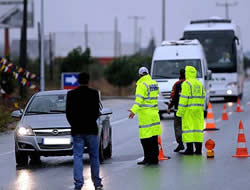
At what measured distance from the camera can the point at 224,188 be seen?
11648 millimetres

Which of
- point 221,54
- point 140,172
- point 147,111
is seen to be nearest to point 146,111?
point 147,111

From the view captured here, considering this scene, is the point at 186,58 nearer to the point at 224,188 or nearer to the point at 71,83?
the point at 71,83

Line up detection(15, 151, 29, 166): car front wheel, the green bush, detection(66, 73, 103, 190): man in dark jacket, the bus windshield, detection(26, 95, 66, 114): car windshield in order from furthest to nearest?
the bus windshield, the green bush, detection(26, 95, 66, 114): car windshield, detection(15, 151, 29, 166): car front wheel, detection(66, 73, 103, 190): man in dark jacket

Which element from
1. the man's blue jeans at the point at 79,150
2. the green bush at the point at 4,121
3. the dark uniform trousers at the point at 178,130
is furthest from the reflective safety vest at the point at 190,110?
the green bush at the point at 4,121

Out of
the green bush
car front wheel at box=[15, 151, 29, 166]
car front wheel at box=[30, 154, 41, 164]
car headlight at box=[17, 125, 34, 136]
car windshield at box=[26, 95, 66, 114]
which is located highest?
car windshield at box=[26, 95, 66, 114]

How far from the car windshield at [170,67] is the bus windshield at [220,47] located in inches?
377

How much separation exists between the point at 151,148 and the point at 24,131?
230cm

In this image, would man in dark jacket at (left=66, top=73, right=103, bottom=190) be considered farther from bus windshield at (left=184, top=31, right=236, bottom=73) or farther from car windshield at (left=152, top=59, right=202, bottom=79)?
bus windshield at (left=184, top=31, right=236, bottom=73)

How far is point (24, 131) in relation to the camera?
592 inches

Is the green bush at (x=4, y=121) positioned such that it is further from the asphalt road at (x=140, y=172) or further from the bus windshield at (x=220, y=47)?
the bus windshield at (x=220, y=47)

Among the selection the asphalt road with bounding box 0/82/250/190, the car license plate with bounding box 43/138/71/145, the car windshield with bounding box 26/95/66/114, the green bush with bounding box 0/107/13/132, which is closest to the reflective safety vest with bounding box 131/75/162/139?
the asphalt road with bounding box 0/82/250/190

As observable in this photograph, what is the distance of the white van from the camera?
29.7 m

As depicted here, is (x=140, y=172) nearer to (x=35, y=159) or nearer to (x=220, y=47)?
(x=35, y=159)

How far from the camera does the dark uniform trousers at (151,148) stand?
14758mm
